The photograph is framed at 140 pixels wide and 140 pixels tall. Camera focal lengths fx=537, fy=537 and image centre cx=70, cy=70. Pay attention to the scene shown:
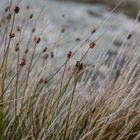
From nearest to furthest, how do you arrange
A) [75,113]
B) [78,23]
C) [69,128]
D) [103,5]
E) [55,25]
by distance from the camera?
[69,128]
[75,113]
[55,25]
[78,23]
[103,5]

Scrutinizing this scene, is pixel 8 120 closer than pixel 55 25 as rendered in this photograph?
Yes

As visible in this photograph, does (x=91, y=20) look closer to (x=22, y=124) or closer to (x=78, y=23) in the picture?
(x=78, y=23)

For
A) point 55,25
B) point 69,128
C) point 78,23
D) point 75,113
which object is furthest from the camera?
point 78,23

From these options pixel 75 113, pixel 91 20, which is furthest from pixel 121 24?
pixel 75 113

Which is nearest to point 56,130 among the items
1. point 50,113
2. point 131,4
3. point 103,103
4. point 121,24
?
point 50,113

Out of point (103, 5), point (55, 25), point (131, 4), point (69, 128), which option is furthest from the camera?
point (131, 4)

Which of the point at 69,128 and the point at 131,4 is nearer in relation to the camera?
the point at 69,128

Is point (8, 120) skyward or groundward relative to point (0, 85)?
groundward

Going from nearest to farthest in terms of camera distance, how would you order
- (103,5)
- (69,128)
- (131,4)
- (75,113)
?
(69,128)
(75,113)
(103,5)
(131,4)

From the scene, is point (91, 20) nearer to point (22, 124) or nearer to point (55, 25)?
point (55, 25)
